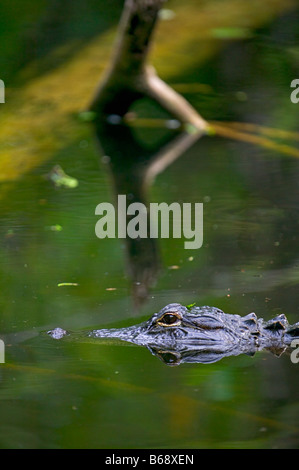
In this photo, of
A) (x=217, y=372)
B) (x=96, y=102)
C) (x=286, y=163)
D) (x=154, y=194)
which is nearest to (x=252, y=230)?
(x=154, y=194)

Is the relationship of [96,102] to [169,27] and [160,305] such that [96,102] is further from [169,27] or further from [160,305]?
[160,305]

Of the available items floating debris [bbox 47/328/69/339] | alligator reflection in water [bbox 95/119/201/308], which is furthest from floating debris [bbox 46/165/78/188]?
floating debris [bbox 47/328/69/339]

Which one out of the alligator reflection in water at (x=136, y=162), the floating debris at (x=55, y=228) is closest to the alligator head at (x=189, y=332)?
the alligator reflection in water at (x=136, y=162)

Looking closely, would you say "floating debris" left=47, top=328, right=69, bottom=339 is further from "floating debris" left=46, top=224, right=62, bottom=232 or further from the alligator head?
"floating debris" left=46, top=224, right=62, bottom=232

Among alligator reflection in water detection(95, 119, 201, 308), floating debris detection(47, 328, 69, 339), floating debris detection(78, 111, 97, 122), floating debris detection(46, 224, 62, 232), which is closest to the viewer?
floating debris detection(47, 328, 69, 339)

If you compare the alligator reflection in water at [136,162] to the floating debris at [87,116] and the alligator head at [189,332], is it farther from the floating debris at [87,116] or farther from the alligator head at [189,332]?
the alligator head at [189,332]
